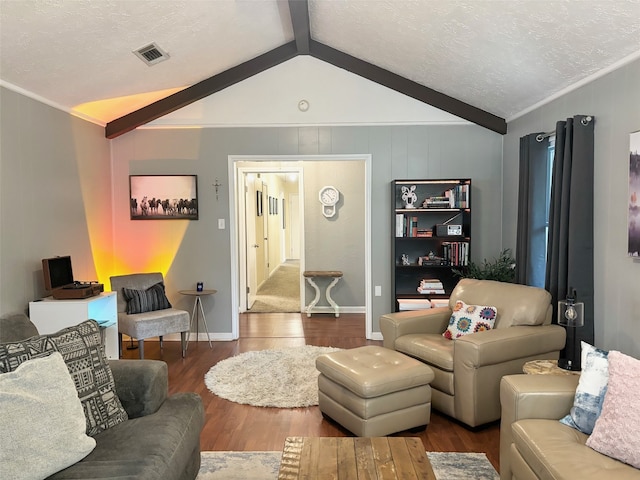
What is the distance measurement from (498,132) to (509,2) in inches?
95.3

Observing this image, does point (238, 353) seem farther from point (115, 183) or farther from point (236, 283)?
point (115, 183)

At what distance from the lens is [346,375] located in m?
2.89

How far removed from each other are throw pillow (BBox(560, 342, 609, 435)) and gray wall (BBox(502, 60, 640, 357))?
1.06 meters

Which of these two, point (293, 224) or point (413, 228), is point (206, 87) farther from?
point (293, 224)

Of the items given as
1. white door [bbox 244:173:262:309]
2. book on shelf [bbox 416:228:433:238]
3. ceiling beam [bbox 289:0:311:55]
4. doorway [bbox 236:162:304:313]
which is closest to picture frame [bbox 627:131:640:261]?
book on shelf [bbox 416:228:433:238]

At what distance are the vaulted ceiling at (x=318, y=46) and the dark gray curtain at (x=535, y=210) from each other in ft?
1.53

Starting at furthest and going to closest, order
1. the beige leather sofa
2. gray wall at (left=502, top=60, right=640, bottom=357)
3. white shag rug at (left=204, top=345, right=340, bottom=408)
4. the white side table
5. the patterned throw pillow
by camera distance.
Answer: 1. the white side table
2. white shag rug at (left=204, top=345, right=340, bottom=408)
3. the patterned throw pillow
4. gray wall at (left=502, top=60, right=640, bottom=357)
5. the beige leather sofa

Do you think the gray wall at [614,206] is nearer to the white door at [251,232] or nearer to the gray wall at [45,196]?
the gray wall at [45,196]

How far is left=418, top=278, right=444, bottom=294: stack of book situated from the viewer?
502 cm

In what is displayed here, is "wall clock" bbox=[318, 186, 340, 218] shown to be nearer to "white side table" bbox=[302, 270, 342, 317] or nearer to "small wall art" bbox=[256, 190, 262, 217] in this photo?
"white side table" bbox=[302, 270, 342, 317]

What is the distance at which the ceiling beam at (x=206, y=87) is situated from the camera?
4.84 m

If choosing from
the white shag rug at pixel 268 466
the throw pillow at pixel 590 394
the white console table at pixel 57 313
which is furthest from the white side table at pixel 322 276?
the throw pillow at pixel 590 394

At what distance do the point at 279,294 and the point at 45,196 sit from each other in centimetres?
490

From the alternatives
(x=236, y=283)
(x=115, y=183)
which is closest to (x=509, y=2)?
(x=236, y=283)
